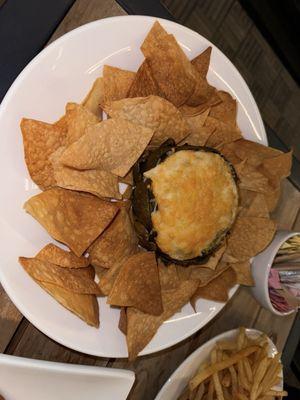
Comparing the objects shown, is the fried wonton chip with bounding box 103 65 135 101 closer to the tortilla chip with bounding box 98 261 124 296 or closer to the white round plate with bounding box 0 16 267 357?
the white round plate with bounding box 0 16 267 357

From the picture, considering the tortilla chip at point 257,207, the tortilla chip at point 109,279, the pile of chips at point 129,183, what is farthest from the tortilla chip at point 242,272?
the tortilla chip at point 109,279

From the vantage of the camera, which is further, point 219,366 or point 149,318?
point 219,366

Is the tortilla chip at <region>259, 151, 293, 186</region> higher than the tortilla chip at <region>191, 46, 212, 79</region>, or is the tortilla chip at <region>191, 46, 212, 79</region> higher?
the tortilla chip at <region>191, 46, 212, 79</region>

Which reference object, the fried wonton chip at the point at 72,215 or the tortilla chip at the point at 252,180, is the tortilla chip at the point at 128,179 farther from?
the tortilla chip at the point at 252,180

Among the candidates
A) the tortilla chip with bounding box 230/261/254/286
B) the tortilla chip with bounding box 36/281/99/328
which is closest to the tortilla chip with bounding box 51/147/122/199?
the tortilla chip with bounding box 36/281/99/328

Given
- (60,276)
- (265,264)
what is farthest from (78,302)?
(265,264)

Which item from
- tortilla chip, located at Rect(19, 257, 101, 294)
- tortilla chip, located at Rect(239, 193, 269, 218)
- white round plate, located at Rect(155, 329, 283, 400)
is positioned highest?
tortilla chip, located at Rect(239, 193, 269, 218)

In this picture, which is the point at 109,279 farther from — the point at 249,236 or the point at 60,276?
the point at 249,236
